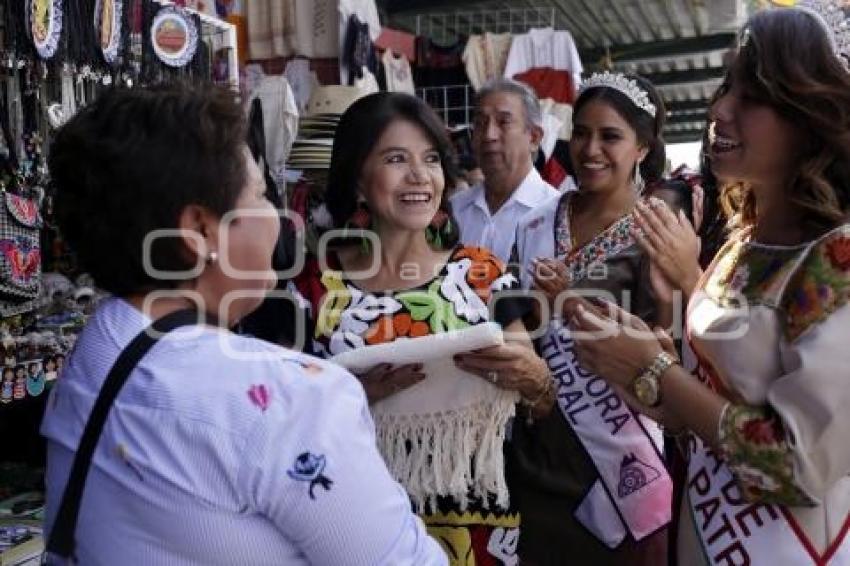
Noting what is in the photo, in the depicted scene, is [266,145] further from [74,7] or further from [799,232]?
[799,232]

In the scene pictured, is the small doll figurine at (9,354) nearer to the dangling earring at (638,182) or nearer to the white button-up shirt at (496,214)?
the white button-up shirt at (496,214)

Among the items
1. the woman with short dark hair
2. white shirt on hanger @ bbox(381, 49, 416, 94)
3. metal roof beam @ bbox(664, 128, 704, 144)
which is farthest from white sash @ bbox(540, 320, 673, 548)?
metal roof beam @ bbox(664, 128, 704, 144)

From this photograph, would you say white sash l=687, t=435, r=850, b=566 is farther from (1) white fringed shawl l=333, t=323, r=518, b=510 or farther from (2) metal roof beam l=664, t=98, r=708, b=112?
(2) metal roof beam l=664, t=98, r=708, b=112

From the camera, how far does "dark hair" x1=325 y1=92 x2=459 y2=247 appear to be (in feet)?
5.85

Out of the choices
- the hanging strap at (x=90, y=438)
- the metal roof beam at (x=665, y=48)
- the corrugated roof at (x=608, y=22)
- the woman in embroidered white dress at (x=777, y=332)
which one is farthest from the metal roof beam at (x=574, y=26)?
the hanging strap at (x=90, y=438)

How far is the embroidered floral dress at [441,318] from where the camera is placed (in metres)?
1.62

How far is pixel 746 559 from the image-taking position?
1218mm

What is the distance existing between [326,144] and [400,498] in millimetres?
3089

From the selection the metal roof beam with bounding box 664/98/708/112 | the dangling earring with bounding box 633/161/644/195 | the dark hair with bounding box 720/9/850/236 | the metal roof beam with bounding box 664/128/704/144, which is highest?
the metal roof beam with bounding box 664/98/708/112

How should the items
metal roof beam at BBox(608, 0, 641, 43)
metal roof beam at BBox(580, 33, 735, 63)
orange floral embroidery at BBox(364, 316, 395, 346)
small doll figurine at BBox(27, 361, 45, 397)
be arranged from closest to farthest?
orange floral embroidery at BBox(364, 316, 395, 346) → small doll figurine at BBox(27, 361, 45, 397) → metal roof beam at BBox(608, 0, 641, 43) → metal roof beam at BBox(580, 33, 735, 63)

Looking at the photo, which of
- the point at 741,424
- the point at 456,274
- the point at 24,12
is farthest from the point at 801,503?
the point at 24,12

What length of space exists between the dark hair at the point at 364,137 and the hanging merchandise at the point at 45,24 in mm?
917

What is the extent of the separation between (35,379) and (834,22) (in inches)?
74.4

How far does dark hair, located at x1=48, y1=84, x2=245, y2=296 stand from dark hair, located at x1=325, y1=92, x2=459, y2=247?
35.0 inches
